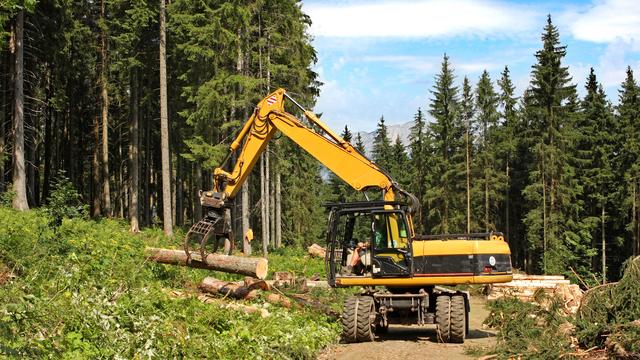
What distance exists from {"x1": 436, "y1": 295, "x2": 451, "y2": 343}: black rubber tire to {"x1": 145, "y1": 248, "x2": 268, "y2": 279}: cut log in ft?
12.0

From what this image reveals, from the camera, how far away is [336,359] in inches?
428

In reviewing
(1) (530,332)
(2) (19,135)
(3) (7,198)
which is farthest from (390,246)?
(2) (19,135)

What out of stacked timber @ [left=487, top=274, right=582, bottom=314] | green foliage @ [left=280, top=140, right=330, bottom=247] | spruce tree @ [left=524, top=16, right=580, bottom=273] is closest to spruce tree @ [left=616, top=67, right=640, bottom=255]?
spruce tree @ [left=524, top=16, right=580, bottom=273]

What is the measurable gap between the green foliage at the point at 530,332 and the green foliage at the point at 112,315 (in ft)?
10.5

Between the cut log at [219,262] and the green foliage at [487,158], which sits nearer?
the cut log at [219,262]

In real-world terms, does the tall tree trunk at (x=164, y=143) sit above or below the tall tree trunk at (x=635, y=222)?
above

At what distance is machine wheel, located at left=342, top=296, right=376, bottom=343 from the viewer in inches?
487

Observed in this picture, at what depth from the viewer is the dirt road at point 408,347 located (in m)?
11.2

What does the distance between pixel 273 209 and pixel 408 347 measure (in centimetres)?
2507

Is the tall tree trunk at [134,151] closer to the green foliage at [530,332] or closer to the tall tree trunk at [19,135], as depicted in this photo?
the tall tree trunk at [19,135]

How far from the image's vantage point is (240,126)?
90.7 ft

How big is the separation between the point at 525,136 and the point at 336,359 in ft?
130

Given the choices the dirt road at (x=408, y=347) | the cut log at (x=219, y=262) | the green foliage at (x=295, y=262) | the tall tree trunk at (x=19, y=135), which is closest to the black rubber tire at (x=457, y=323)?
the dirt road at (x=408, y=347)

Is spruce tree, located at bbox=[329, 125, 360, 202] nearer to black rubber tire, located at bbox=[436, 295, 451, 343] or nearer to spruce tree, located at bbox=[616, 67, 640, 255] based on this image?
spruce tree, located at bbox=[616, 67, 640, 255]
